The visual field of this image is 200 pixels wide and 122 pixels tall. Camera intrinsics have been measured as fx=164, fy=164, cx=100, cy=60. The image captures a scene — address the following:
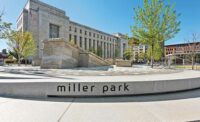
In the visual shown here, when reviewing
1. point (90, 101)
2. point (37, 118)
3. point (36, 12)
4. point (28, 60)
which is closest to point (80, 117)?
point (37, 118)

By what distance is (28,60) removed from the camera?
190 feet

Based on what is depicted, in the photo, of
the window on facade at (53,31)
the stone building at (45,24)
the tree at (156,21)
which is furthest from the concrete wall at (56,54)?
the window on facade at (53,31)

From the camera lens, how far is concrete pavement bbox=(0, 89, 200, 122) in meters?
4.33

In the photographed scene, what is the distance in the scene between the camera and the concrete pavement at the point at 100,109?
4332mm

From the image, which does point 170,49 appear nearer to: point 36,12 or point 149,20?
point 36,12

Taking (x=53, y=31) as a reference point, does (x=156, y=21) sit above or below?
below

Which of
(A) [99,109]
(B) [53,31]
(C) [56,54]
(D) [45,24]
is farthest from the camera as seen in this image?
(B) [53,31]

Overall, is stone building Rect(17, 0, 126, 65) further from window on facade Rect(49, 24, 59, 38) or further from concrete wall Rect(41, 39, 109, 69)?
concrete wall Rect(41, 39, 109, 69)

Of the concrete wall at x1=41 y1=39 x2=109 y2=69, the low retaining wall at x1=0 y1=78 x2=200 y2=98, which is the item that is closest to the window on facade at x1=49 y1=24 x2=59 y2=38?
the concrete wall at x1=41 y1=39 x2=109 y2=69

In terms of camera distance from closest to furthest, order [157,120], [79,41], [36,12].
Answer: [157,120] → [36,12] → [79,41]

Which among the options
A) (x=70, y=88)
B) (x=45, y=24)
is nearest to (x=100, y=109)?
(x=70, y=88)

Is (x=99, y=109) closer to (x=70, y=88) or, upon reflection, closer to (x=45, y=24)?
(x=70, y=88)

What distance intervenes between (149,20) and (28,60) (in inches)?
2029

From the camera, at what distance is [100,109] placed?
504cm
